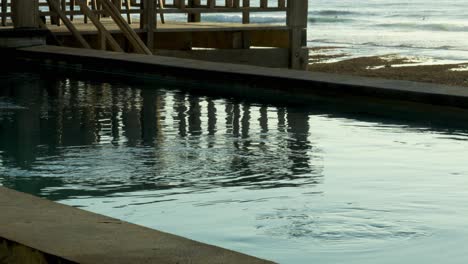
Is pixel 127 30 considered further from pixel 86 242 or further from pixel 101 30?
pixel 86 242

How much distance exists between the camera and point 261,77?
34.0ft

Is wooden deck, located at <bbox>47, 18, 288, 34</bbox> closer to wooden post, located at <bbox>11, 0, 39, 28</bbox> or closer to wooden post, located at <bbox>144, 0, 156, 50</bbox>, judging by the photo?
wooden post, located at <bbox>144, 0, 156, 50</bbox>

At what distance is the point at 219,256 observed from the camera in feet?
11.8

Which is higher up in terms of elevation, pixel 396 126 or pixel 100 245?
pixel 100 245

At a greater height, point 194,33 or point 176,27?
point 176,27

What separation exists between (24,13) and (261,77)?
4.79m

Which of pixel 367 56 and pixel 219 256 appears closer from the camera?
pixel 219 256

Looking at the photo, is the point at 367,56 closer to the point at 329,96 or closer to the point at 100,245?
the point at 329,96

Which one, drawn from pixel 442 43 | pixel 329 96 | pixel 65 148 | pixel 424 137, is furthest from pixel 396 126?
pixel 442 43

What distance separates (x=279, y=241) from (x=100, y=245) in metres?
1.30

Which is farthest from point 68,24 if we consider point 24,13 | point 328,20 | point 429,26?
A: point 328,20

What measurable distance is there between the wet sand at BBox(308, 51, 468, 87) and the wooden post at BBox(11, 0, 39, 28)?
667cm

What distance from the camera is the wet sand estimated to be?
18.9m

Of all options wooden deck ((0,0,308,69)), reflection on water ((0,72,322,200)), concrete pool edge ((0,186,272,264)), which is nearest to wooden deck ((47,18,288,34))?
wooden deck ((0,0,308,69))
